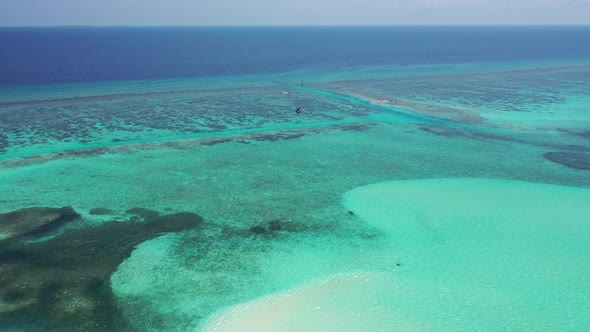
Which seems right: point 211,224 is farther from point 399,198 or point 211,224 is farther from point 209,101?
point 209,101

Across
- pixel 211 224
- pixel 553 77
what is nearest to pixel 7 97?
pixel 211 224

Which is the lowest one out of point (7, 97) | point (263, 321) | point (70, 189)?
point (263, 321)

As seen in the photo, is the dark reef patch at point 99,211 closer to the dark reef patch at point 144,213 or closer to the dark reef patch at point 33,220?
the dark reef patch at point 33,220

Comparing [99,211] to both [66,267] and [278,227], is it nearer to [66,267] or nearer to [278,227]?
[66,267]

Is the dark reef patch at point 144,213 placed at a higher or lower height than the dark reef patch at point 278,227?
higher

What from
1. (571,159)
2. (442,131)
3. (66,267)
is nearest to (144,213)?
(66,267)

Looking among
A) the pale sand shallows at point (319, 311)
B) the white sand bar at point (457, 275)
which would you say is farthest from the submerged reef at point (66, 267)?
the white sand bar at point (457, 275)

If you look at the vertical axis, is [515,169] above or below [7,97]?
below
